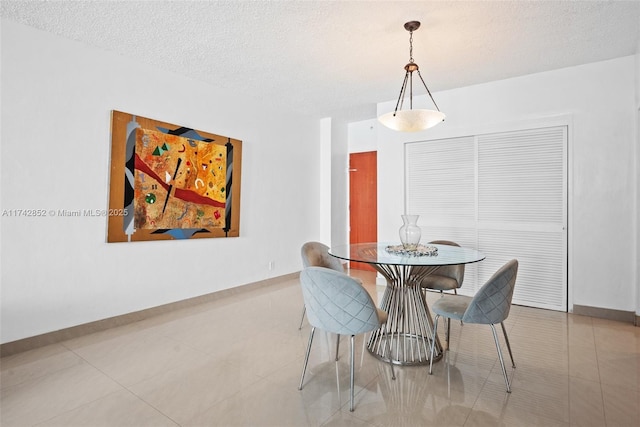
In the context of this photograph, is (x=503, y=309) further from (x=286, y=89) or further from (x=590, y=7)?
(x=286, y=89)

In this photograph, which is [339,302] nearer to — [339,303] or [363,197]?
[339,303]

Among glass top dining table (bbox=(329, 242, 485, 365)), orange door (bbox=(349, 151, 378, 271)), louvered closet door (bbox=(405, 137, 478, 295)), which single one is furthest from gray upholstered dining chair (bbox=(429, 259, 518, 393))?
orange door (bbox=(349, 151, 378, 271))

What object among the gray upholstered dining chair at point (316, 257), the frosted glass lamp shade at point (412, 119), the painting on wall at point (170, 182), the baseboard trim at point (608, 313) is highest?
the frosted glass lamp shade at point (412, 119)

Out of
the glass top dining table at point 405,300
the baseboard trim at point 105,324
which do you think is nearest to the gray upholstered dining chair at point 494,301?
the glass top dining table at point 405,300

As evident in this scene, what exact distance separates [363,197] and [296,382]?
14.7ft

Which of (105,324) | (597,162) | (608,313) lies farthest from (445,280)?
(105,324)

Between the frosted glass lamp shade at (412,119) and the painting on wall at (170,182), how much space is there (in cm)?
224

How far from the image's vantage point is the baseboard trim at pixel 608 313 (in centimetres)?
345

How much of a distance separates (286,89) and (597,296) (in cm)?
434

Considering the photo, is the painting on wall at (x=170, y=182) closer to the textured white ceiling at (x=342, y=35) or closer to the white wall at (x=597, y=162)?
the textured white ceiling at (x=342, y=35)

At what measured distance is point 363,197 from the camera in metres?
6.35

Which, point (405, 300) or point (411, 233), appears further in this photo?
point (411, 233)

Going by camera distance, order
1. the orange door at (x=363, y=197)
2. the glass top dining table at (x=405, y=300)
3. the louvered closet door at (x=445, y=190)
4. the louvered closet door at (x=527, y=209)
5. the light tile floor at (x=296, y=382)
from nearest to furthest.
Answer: the light tile floor at (x=296, y=382) < the glass top dining table at (x=405, y=300) < the louvered closet door at (x=527, y=209) < the louvered closet door at (x=445, y=190) < the orange door at (x=363, y=197)

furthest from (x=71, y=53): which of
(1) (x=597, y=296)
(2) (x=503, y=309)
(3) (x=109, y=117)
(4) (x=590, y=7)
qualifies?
(1) (x=597, y=296)
